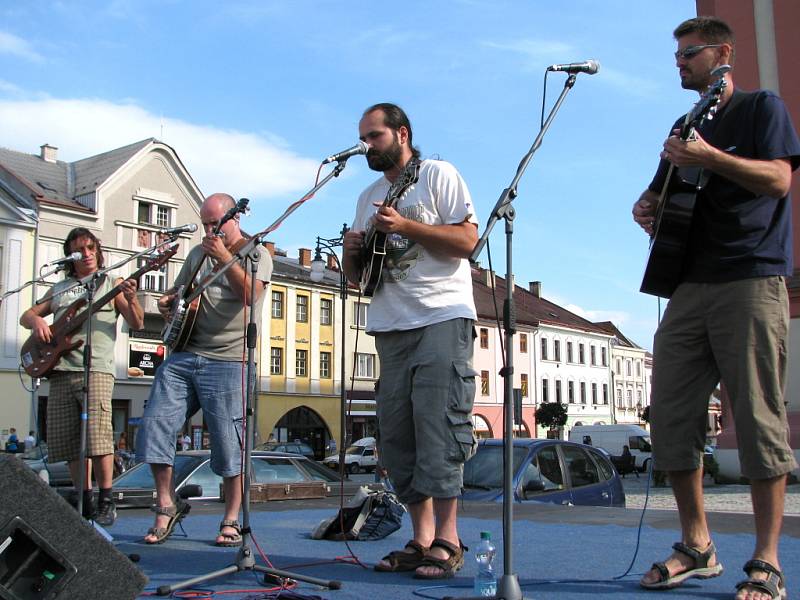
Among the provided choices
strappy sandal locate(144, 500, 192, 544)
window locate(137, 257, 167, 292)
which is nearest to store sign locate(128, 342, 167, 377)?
window locate(137, 257, 167, 292)

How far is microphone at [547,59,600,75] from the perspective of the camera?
396 cm

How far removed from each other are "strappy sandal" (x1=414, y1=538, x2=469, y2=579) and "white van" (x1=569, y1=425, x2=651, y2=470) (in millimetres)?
37266

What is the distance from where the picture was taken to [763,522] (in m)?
3.08

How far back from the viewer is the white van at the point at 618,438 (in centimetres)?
3969

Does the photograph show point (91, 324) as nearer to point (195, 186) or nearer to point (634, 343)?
point (195, 186)

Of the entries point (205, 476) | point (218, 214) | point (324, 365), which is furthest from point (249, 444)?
point (324, 365)

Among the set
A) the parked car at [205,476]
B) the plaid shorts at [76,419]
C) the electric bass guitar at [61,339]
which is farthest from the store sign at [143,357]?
the plaid shorts at [76,419]

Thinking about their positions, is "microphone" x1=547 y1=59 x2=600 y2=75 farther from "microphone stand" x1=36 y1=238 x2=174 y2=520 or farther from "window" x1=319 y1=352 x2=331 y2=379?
"window" x1=319 y1=352 x2=331 y2=379

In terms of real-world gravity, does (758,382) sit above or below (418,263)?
below

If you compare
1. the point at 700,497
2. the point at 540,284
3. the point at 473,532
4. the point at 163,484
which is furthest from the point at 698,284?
the point at 540,284

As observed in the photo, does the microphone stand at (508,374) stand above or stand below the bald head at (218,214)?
below

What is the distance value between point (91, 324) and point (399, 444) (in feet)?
8.57

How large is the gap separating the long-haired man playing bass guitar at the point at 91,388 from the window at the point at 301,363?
41977mm

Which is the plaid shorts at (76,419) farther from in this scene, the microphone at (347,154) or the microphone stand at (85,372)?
the microphone at (347,154)
